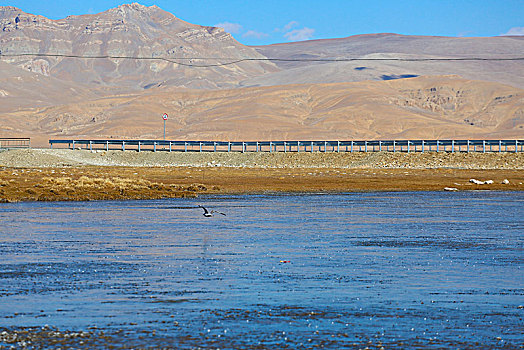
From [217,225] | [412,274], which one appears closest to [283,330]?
[412,274]

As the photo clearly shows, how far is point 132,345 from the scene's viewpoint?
12125 millimetres

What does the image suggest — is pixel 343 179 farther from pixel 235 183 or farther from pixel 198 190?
pixel 198 190

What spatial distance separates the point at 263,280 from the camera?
1766 centimetres

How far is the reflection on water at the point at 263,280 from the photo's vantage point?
1304 cm

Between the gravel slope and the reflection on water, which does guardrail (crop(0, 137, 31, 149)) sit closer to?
the gravel slope

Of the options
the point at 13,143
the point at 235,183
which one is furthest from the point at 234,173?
the point at 13,143

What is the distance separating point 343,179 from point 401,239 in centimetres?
3321

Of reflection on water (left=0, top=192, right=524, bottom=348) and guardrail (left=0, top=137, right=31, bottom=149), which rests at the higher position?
guardrail (left=0, top=137, right=31, bottom=149)

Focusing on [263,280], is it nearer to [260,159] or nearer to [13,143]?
[260,159]

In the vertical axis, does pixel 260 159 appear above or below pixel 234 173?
above

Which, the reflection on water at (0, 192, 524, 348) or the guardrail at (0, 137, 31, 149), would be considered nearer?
the reflection on water at (0, 192, 524, 348)

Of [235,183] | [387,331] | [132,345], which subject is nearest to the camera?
[132,345]

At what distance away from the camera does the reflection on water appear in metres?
13.0

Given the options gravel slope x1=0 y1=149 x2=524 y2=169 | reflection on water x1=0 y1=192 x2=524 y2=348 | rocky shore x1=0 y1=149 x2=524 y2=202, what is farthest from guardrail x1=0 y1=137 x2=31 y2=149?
reflection on water x1=0 y1=192 x2=524 y2=348
